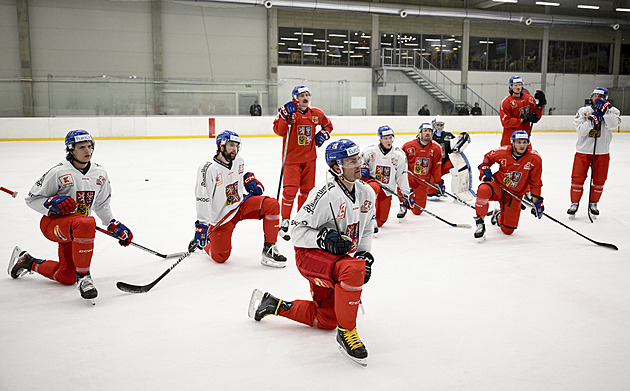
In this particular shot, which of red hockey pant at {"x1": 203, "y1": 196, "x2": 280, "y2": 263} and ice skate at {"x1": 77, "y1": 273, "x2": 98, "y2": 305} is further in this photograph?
red hockey pant at {"x1": 203, "y1": 196, "x2": 280, "y2": 263}

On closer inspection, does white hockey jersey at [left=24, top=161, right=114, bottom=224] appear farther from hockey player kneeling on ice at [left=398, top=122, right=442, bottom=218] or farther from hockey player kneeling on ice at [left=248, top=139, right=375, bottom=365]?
hockey player kneeling on ice at [left=398, top=122, right=442, bottom=218]

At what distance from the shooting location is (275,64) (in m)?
21.1

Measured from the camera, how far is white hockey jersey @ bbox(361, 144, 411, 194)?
18.5 feet

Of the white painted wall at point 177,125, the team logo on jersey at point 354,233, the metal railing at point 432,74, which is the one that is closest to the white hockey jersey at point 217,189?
the team logo on jersey at point 354,233

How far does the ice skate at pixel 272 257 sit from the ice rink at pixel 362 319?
73 millimetres

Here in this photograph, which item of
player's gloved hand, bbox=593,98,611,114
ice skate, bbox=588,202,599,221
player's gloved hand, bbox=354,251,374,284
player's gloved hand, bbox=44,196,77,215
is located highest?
player's gloved hand, bbox=593,98,611,114

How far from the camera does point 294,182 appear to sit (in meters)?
5.62

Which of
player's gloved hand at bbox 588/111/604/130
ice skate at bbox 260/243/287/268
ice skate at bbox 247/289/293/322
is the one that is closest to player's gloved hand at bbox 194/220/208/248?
ice skate at bbox 260/243/287/268

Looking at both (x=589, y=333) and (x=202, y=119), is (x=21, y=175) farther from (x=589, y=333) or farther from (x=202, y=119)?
(x=589, y=333)

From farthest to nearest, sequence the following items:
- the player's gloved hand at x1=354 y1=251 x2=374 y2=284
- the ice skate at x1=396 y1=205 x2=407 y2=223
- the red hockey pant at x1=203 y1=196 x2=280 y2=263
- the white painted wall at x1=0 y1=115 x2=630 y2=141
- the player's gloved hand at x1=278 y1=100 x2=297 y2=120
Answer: the white painted wall at x1=0 y1=115 x2=630 y2=141 → the ice skate at x1=396 y1=205 x2=407 y2=223 → the player's gloved hand at x1=278 y1=100 x2=297 y2=120 → the red hockey pant at x1=203 y1=196 x2=280 y2=263 → the player's gloved hand at x1=354 y1=251 x2=374 y2=284

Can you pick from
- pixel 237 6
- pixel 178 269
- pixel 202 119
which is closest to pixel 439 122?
pixel 178 269

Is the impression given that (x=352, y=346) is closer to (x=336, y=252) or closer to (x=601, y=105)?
(x=336, y=252)

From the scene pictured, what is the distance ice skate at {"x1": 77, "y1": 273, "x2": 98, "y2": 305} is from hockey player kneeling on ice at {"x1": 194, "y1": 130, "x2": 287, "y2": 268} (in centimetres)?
94

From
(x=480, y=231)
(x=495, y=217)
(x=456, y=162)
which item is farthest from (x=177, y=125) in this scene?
(x=480, y=231)
